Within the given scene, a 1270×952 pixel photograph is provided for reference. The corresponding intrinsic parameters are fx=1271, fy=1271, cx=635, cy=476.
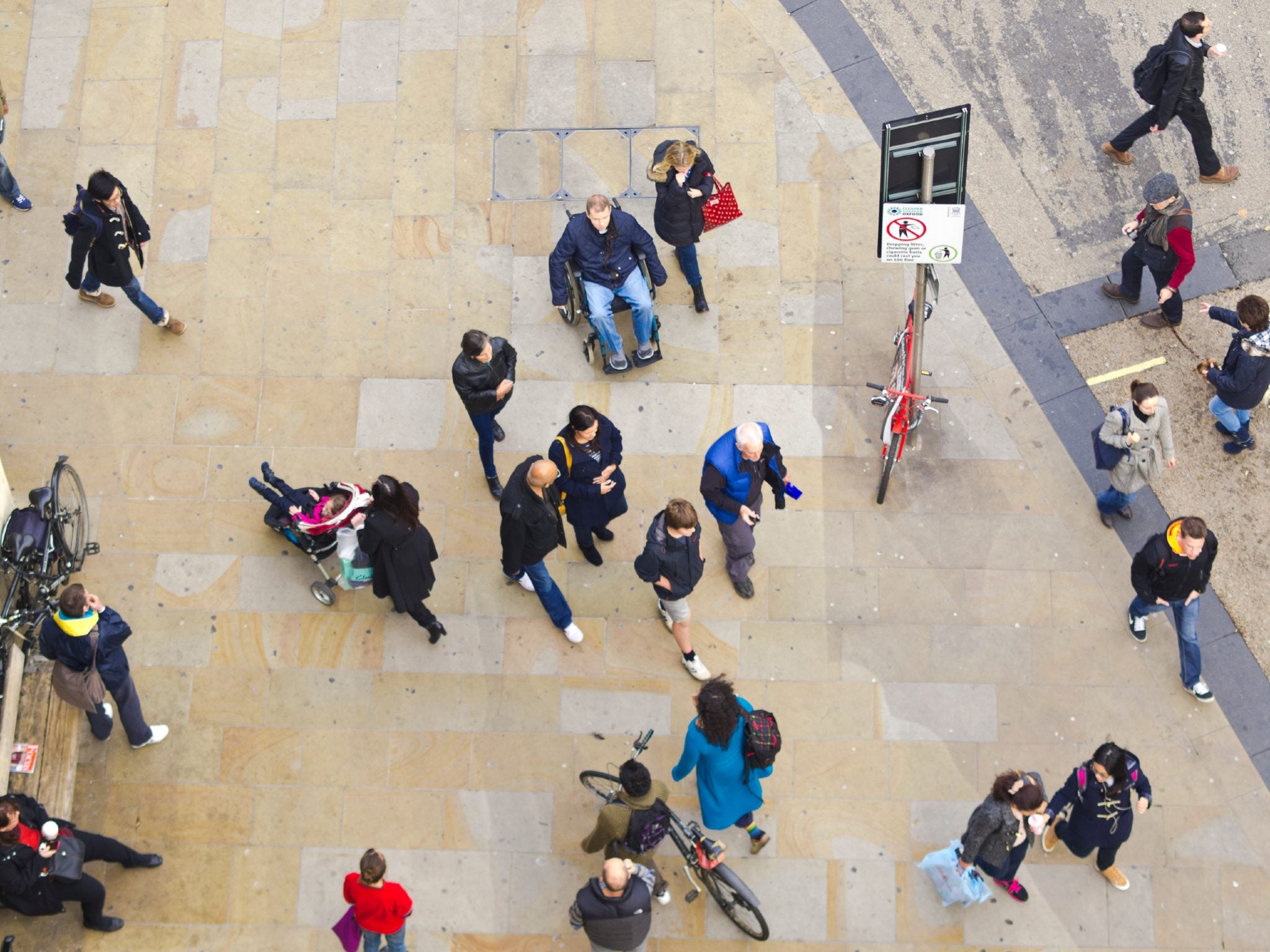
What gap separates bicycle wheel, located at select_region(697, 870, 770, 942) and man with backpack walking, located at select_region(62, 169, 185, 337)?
19.6ft

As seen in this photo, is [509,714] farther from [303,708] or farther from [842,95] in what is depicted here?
[842,95]

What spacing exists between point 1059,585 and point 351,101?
6972 mm

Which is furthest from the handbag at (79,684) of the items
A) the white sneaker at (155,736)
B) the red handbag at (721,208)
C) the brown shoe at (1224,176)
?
the brown shoe at (1224,176)

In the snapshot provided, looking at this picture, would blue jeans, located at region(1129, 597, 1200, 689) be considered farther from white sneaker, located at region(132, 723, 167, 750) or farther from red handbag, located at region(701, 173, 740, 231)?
white sneaker, located at region(132, 723, 167, 750)

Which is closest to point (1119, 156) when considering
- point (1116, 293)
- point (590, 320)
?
point (1116, 293)

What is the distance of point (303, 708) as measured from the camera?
9.02 m

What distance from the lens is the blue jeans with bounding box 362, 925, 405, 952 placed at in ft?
25.0

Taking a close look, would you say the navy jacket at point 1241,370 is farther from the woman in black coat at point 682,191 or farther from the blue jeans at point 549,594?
the blue jeans at point 549,594

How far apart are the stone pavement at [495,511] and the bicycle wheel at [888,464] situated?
→ 0.43ft

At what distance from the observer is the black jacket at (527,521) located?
26.6ft

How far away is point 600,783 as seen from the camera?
864 cm

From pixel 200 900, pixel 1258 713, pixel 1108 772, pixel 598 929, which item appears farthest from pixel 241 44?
pixel 1258 713

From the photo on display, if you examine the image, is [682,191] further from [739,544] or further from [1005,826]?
[1005,826]

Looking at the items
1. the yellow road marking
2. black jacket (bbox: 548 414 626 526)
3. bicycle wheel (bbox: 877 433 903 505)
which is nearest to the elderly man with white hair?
black jacket (bbox: 548 414 626 526)
